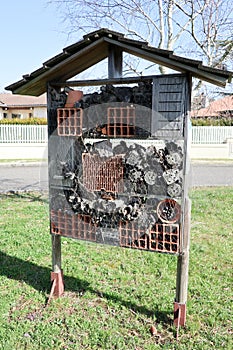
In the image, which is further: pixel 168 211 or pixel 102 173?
pixel 102 173

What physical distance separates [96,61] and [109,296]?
209 cm

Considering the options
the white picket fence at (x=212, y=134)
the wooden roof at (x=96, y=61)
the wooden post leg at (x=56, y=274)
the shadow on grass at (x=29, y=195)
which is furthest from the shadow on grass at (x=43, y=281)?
the white picket fence at (x=212, y=134)

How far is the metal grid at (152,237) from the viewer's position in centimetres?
226

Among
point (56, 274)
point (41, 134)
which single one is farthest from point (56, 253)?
point (41, 134)

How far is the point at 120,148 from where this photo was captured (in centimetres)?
230

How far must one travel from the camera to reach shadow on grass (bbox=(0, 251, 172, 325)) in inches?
104

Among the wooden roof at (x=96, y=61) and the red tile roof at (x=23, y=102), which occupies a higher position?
the red tile roof at (x=23, y=102)

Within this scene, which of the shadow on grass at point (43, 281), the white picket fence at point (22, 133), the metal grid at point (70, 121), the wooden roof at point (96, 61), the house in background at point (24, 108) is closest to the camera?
the wooden roof at point (96, 61)

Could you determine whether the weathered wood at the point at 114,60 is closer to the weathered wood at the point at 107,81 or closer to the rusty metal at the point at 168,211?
the weathered wood at the point at 107,81

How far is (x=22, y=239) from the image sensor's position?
13.6 feet

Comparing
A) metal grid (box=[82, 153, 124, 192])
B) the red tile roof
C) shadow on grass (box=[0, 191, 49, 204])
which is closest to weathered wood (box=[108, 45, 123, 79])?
metal grid (box=[82, 153, 124, 192])

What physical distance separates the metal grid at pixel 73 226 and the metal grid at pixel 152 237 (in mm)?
277

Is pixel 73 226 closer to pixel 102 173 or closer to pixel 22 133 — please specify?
pixel 102 173

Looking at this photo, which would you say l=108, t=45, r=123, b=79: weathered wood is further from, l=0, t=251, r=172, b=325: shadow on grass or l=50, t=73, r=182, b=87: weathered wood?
l=0, t=251, r=172, b=325: shadow on grass
